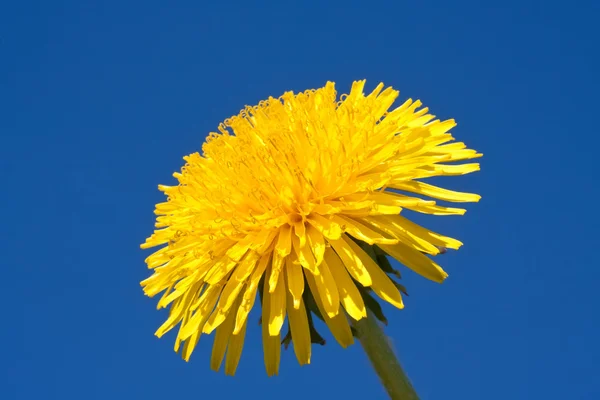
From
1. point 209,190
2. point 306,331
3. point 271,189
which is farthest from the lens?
point 209,190

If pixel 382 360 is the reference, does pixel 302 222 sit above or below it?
above

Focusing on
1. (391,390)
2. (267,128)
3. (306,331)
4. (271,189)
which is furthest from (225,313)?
(267,128)

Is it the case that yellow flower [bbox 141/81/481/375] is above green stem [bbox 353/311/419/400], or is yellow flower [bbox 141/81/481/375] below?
above

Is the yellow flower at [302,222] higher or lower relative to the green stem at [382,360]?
higher

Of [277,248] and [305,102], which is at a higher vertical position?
[305,102]

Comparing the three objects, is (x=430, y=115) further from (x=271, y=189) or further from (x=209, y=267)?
(x=209, y=267)
